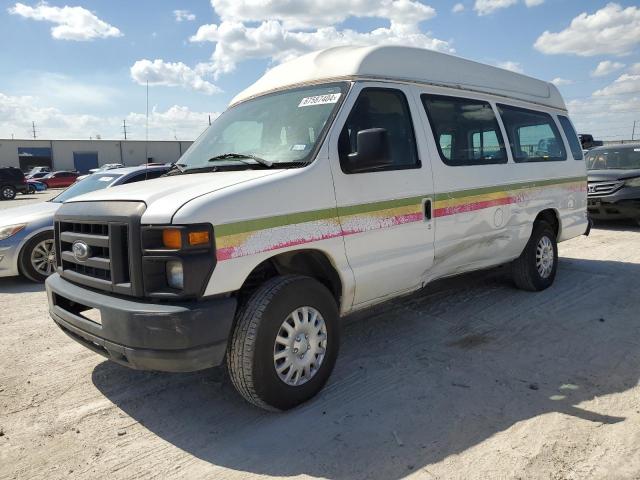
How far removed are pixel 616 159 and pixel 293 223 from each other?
10.9 meters

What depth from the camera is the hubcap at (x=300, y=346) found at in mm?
3281

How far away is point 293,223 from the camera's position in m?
3.29

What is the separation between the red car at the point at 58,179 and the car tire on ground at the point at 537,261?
119ft

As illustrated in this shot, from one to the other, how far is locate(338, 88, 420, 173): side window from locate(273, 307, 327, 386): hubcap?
1.06 m

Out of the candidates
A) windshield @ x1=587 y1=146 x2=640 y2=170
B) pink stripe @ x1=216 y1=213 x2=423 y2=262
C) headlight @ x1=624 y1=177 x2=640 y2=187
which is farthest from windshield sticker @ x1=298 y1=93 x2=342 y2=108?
windshield @ x1=587 y1=146 x2=640 y2=170

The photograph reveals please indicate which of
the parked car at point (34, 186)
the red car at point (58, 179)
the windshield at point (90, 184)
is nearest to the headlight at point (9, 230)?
the windshield at point (90, 184)

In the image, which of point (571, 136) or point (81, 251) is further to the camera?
point (571, 136)

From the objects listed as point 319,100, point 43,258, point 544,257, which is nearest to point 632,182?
point 544,257

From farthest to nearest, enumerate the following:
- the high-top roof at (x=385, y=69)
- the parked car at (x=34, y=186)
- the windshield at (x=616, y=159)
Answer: the parked car at (x=34, y=186)
the windshield at (x=616, y=159)
the high-top roof at (x=385, y=69)

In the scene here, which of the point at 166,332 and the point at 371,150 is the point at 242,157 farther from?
the point at 166,332

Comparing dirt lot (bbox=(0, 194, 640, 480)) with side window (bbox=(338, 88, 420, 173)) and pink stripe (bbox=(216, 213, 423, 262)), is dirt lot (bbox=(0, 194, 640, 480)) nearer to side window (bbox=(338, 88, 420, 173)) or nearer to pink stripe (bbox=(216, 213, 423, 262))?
pink stripe (bbox=(216, 213, 423, 262))

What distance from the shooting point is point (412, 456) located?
9.41ft

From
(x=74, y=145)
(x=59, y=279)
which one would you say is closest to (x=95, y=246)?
(x=59, y=279)

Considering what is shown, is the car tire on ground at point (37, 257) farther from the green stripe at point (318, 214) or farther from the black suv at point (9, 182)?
the black suv at point (9, 182)
